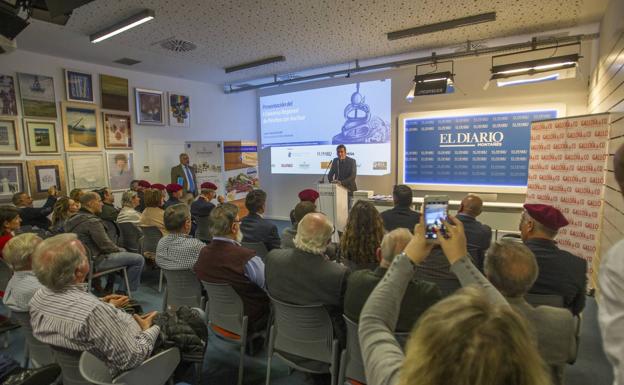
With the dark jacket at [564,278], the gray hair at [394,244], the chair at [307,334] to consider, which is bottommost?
the chair at [307,334]

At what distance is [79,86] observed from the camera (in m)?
5.66

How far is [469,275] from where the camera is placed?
1.01 m

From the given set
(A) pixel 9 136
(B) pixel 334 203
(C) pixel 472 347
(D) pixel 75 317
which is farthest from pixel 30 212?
(C) pixel 472 347

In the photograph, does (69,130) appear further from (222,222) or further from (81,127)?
(222,222)

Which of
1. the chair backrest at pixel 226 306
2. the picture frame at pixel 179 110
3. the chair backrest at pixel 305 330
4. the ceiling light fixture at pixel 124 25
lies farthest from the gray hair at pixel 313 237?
the picture frame at pixel 179 110

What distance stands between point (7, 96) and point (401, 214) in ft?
18.7

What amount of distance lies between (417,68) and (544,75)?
2127mm

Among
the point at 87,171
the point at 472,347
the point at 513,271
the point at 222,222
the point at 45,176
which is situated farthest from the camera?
the point at 87,171

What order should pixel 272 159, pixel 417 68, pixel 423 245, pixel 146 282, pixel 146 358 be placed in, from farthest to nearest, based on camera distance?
pixel 272 159, pixel 417 68, pixel 146 282, pixel 146 358, pixel 423 245

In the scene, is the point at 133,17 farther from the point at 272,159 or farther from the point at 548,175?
the point at 548,175

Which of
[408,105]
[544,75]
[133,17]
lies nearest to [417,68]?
[408,105]

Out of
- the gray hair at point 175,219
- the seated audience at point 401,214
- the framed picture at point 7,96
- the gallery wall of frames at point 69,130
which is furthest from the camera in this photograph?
the gallery wall of frames at point 69,130

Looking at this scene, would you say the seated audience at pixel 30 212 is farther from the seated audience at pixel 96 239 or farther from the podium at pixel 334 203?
the podium at pixel 334 203

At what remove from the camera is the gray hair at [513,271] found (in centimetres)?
140
